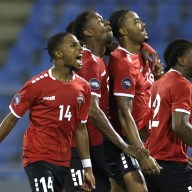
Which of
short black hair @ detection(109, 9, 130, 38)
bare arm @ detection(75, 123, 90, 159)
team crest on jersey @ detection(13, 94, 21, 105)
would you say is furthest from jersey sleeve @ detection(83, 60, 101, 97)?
team crest on jersey @ detection(13, 94, 21, 105)

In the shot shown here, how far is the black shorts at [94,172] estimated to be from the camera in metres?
6.36

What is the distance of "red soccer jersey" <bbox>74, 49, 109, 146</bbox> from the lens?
6.15m

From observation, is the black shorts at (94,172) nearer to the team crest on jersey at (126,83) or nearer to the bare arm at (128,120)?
the bare arm at (128,120)

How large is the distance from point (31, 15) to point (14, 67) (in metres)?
1.41

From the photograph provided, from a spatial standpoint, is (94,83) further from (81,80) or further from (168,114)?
(168,114)

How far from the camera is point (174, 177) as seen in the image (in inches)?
229

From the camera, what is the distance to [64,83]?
5.72 metres

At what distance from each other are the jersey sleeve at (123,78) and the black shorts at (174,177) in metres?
0.67

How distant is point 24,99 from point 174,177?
1.25 m

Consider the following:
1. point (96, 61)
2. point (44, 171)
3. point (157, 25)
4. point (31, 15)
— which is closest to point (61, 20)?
point (31, 15)

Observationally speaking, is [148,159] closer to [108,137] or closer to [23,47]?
[108,137]

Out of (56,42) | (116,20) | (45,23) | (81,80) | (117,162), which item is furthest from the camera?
(45,23)

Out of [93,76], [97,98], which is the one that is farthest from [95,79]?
[97,98]

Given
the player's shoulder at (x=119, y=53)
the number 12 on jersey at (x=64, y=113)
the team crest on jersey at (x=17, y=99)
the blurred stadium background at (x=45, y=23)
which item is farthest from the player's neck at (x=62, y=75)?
the blurred stadium background at (x=45, y=23)
